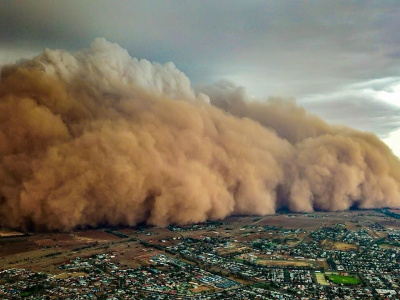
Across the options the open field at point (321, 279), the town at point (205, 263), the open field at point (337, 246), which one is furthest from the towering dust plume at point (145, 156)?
the open field at point (321, 279)

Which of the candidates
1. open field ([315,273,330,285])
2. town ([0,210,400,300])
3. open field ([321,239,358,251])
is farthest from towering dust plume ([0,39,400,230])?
open field ([315,273,330,285])

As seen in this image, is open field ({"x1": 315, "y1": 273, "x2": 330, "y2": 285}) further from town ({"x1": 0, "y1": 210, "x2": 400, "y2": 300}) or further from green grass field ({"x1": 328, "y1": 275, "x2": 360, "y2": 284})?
green grass field ({"x1": 328, "y1": 275, "x2": 360, "y2": 284})

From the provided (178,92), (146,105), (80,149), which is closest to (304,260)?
(80,149)

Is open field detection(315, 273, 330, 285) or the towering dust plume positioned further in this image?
the towering dust plume

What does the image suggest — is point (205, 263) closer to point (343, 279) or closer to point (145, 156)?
point (343, 279)

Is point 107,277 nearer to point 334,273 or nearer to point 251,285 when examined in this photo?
point 251,285

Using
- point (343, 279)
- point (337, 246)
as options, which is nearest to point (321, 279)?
point (343, 279)
